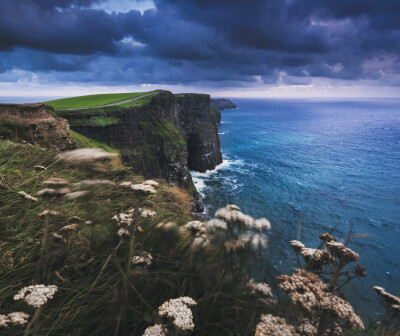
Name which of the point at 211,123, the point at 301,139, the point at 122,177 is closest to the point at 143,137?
the point at 211,123

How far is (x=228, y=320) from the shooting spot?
87.4 inches

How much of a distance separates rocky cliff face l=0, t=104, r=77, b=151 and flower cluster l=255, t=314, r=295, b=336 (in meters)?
11.2

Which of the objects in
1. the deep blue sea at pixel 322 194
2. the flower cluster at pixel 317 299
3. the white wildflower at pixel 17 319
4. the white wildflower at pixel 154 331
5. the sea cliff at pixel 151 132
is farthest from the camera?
the sea cliff at pixel 151 132

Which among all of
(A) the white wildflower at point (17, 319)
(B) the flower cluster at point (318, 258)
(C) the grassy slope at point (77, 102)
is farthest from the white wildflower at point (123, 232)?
(C) the grassy slope at point (77, 102)

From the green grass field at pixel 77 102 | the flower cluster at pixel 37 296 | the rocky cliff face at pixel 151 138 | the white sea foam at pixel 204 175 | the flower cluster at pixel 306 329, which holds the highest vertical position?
the green grass field at pixel 77 102

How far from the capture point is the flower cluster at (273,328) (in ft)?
5.96

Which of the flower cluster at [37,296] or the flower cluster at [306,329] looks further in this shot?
the flower cluster at [306,329]

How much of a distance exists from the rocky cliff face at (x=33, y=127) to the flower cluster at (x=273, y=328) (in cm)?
1117

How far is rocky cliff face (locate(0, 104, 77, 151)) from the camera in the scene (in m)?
9.69

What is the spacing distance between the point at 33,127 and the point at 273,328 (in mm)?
13403

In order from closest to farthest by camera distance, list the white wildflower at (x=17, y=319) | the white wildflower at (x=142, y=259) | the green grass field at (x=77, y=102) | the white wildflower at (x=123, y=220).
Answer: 1. the white wildflower at (x=17, y=319)
2. the white wildflower at (x=142, y=259)
3. the white wildflower at (x=123, y=220)
4. the green grass field at (x=77, y=102)

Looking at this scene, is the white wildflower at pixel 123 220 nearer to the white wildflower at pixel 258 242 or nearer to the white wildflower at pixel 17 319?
the white wildflower at pixel 17 319

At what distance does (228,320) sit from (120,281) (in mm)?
1305

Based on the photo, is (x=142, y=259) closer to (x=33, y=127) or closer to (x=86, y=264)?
(x=86, y=264)
